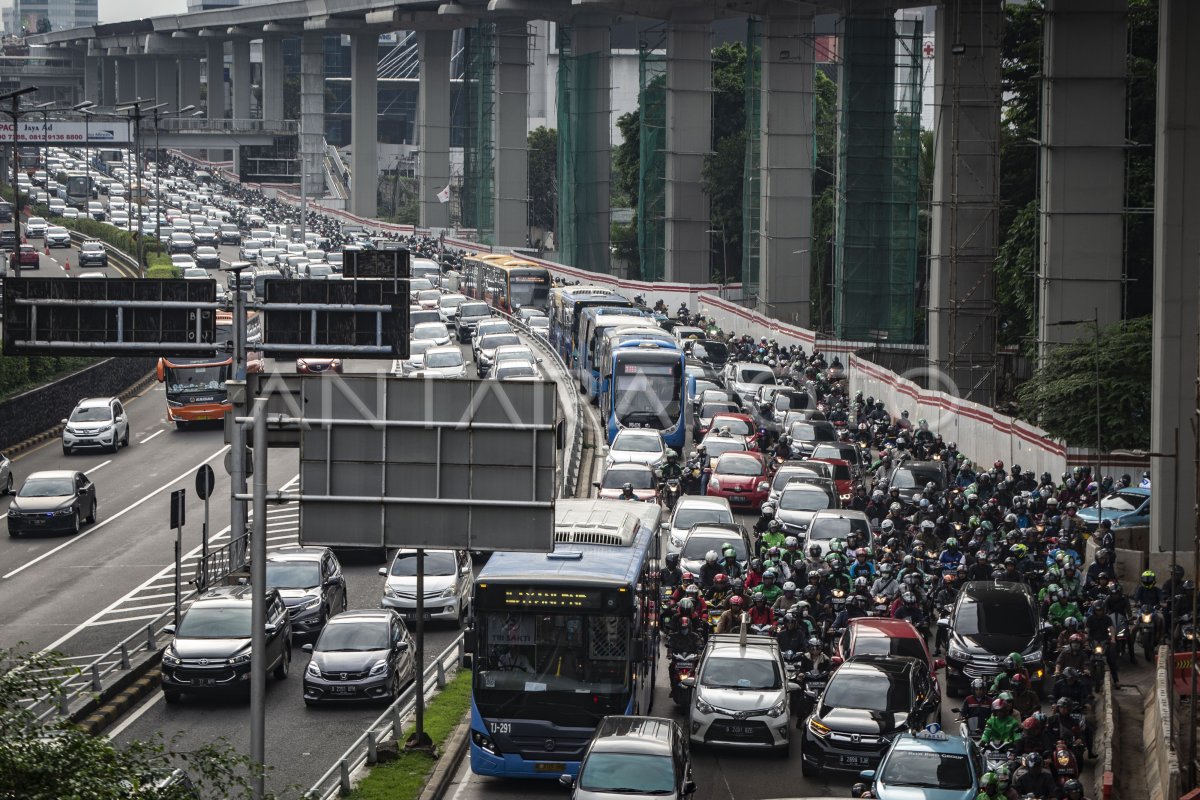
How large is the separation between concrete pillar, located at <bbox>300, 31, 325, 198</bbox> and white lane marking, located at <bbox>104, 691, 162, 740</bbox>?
359 ft

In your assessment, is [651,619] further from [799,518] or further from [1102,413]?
[1102,413]

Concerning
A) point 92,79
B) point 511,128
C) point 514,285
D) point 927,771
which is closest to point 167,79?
point 92,79

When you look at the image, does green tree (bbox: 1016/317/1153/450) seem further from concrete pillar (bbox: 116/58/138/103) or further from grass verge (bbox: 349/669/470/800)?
concrete pillar (bbox: 116/58/138/103)

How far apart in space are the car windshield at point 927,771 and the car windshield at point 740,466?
2105cm

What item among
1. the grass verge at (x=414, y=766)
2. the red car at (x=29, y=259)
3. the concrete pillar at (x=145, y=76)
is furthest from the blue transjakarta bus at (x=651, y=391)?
the concrete pillar at (x=145, y=76)

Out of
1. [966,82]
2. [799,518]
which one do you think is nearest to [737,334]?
[966,82]

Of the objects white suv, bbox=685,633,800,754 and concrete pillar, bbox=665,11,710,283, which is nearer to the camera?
white suv, bbox=685,633,800,754

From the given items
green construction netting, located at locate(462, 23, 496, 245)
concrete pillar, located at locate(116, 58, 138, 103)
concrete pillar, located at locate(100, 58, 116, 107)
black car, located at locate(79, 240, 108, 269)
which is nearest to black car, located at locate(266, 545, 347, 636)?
black car, located at locate(79, 240, 108, 269)

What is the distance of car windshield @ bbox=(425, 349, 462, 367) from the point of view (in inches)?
2092

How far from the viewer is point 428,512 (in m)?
18.9

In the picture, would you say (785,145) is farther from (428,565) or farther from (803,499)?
(428,565)

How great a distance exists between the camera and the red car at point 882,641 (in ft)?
79.9

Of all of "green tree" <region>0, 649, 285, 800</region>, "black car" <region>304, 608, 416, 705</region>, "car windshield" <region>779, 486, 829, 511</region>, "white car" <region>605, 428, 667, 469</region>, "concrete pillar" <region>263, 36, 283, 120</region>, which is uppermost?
"concrete pillar" <region>263, 36, 283, 120</region>

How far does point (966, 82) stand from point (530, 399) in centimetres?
4031
